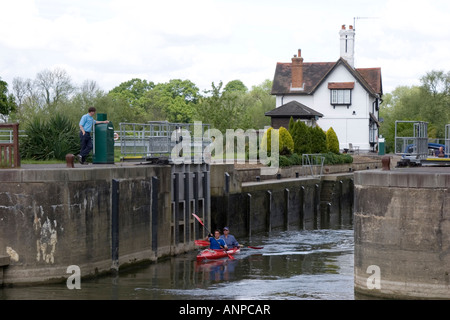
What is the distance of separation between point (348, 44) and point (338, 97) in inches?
272

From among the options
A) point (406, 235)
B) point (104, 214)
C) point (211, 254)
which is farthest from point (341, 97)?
point (406, 235)

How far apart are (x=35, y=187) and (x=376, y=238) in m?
8.85

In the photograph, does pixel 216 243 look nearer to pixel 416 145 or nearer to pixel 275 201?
pixel 416 145

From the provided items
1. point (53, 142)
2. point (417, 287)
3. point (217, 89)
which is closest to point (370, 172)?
point (417, 287)

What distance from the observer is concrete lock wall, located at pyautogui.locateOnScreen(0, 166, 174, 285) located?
67.4 feet

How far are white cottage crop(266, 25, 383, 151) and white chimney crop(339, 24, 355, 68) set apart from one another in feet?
4.26

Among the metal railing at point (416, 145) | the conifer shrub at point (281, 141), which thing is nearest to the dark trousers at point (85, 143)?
the metal railing at point (416, 145)

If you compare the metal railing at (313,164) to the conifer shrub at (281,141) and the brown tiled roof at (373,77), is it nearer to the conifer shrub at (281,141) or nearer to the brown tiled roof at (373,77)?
the conifer shrub at (281,141)

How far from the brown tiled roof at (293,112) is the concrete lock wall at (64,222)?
158ft

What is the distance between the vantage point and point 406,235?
1786 cm

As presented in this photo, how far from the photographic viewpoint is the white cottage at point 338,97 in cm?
7731

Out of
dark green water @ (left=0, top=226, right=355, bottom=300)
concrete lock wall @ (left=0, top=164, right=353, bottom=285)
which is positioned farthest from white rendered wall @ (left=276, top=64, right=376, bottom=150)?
dark green water @ (left=0, top=226, right=355, bottom=300)
